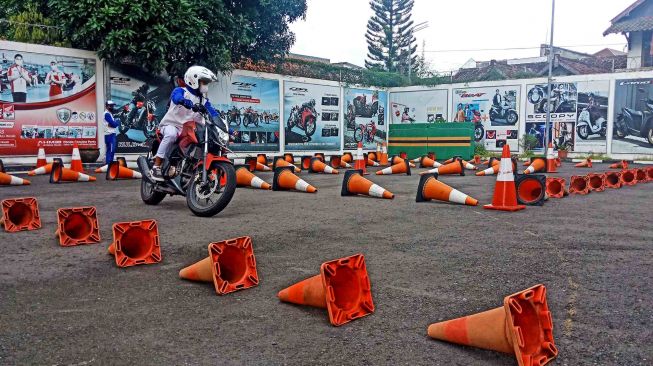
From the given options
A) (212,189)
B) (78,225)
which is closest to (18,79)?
(212,189)

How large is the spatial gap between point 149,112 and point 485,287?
1893 cm

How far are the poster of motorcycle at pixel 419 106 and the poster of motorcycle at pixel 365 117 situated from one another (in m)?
0.98

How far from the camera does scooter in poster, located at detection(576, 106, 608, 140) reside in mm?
27625

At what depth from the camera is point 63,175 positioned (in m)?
11.5

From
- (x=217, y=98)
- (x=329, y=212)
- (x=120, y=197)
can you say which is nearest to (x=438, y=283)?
(x=329, y=212)

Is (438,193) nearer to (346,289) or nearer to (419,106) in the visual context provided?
(346,289)

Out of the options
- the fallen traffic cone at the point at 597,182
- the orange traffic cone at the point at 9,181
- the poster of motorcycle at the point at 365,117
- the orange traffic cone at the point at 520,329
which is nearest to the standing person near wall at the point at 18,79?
the orange traffic cone at the point at 9,181

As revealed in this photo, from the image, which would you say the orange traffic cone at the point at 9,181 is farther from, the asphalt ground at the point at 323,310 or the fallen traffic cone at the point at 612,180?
the fallen traffic cone at the point at 612,180

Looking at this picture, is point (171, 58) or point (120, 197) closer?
point (120, 197)

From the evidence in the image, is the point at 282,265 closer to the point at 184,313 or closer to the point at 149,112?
the point at 184,313

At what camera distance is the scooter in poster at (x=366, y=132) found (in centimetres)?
3115

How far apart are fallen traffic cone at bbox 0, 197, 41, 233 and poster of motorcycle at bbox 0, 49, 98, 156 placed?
490 inches

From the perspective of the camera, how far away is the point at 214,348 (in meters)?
2.59

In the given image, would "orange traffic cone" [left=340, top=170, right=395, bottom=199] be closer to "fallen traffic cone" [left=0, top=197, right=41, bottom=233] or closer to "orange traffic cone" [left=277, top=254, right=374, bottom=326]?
"fallen traffic cone" [left=0, top=197, right=41, bottom=233]
